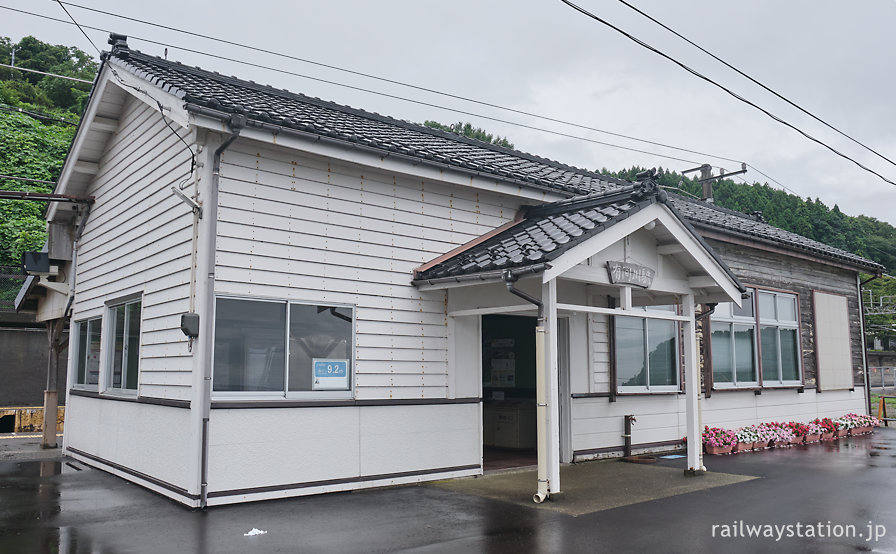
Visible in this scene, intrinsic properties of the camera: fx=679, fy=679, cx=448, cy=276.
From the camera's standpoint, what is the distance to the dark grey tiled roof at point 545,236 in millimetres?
7132

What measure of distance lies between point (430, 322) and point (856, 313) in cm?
1267

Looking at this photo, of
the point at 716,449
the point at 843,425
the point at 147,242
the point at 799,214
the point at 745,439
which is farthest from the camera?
the point at 799,214

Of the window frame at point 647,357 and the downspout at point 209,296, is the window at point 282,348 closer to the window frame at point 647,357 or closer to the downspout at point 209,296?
the downspout at point 209,296

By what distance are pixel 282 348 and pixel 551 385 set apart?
2.86 m

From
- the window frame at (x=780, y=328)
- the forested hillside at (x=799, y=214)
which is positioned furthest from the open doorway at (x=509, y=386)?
the forested hillside at (x=799, y=214)

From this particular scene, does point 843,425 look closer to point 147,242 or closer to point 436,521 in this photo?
point 436,521

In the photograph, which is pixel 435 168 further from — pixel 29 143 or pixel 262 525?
pixel 29 143

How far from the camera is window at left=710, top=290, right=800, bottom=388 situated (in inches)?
485

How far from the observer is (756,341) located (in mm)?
12930

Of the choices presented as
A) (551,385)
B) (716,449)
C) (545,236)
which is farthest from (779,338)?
(551,385)

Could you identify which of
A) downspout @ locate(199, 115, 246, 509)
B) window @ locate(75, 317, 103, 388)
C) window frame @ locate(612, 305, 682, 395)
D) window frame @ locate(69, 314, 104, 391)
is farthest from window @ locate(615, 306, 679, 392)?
window @ locate(75, 317, 103, 388)

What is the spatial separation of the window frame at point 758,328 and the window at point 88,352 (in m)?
10.00

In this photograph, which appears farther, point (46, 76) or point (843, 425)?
point (46, 76)

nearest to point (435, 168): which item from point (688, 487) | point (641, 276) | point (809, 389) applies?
point (641, 276)
